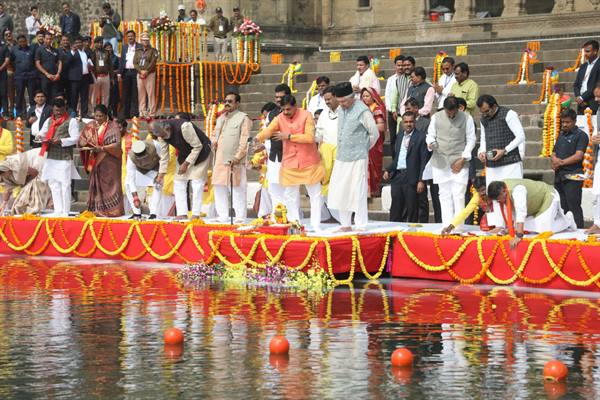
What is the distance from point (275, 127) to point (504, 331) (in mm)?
4854

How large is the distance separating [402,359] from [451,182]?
19.2 ft

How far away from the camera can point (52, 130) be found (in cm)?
1795

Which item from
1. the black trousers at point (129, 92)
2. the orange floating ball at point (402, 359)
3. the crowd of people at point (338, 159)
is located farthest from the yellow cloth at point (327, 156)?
the black trousers at point (129, 92)

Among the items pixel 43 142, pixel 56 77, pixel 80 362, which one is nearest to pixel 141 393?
pixel 80 362

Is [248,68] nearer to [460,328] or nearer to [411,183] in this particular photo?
[411,183]

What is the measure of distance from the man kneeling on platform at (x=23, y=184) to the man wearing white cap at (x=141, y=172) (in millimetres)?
1554

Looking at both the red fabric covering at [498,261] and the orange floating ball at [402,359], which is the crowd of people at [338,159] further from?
the orange floating ball at [402,359]

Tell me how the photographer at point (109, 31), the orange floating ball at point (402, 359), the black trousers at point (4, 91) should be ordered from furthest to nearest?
the photographer at point (109, 31) → the black trousers at point (4, 91) → the orange floating ball at point (402, 359)

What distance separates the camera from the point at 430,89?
1805cm

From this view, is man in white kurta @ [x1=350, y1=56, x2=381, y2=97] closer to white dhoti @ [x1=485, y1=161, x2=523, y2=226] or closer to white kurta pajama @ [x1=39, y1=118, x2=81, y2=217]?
white kurta pajama @ [x1=39, y1=118, x2=81, y2=217]

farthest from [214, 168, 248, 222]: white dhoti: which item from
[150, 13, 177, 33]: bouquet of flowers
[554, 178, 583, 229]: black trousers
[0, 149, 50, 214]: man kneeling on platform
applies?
[150, 13, 177, 33]: bouquet of flowers

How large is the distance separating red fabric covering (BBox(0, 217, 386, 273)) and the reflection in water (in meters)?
0.41

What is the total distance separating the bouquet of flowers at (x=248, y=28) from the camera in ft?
81.0

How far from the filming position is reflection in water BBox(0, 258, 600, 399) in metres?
9.16
